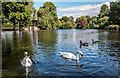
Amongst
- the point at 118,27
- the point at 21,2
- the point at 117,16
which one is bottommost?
the point at 118,27

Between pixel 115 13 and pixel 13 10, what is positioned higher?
pixel 13 10

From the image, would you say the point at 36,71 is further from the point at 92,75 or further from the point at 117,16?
the point at 117,16

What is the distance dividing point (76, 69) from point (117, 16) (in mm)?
69467

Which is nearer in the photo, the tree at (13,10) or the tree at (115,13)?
the tree at (13,10)

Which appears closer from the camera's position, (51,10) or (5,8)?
(5,8)

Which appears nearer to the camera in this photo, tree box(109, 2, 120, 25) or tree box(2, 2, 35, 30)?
tree box(2, 2, 35, 30)

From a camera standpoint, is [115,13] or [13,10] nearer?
[13,10]

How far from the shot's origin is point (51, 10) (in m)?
105

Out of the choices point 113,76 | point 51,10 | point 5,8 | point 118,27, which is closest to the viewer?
point 113,76

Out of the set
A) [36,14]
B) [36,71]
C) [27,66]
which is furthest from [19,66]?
[36,14]

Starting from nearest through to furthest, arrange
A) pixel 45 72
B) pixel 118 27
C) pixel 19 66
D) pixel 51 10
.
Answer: pixel 45 72 < pixel 19 66 < pixel 118 27 < pixel 51 10

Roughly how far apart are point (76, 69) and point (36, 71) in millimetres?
2838

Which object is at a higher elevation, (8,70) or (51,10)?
(51,10)

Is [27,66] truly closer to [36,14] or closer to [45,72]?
[45,72]
